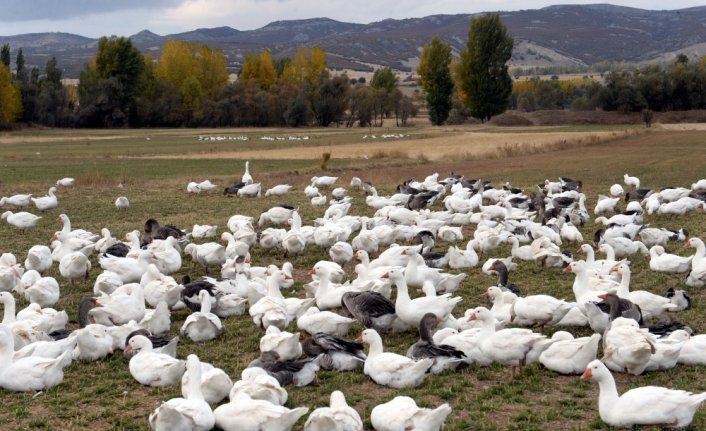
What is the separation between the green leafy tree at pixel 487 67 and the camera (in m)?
94.6

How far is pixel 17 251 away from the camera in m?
16.4

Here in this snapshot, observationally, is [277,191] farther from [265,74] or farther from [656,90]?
[265,74]

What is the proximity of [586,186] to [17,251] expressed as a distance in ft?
60.6

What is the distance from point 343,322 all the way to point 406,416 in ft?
10.8

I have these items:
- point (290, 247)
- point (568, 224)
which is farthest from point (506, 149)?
point (290, 247)

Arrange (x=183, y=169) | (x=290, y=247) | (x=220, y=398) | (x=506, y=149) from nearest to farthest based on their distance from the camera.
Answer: (x=220, y=398), (x=290, y=247), (x=183, y=169), (x=506, y=149)

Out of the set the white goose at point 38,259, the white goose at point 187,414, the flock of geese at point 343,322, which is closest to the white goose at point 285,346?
the flock of geese at point 343,322

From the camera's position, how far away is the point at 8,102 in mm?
86312

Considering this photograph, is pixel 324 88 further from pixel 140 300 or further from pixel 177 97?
pixel 140 300

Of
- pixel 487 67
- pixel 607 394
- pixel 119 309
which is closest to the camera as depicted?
pixel 607 394

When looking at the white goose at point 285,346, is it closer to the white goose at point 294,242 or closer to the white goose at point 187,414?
the white goose at point 187,414

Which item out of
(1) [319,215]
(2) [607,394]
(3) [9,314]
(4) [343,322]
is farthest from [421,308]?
(1) [319,215]

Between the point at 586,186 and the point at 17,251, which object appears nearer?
the point at 17,251

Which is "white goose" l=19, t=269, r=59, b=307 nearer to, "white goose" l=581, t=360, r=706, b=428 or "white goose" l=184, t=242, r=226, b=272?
"white goose" l=184, t=242, r=226, b=272
